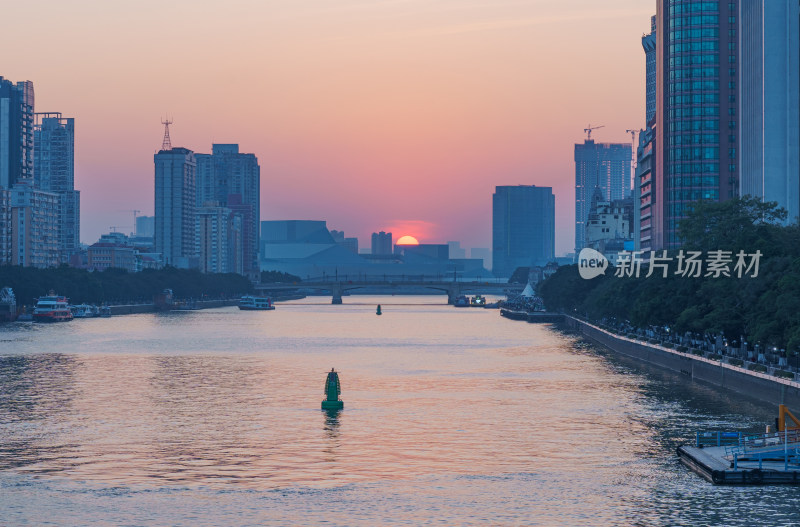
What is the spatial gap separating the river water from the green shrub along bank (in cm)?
607

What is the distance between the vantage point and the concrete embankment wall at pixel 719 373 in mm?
79438

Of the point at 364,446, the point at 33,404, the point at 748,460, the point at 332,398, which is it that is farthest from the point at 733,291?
the point at 33,404

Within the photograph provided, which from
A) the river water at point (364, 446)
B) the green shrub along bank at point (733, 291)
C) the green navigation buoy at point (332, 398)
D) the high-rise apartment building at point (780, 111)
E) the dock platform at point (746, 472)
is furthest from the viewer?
the high-rise apartment building at point (780, 111)

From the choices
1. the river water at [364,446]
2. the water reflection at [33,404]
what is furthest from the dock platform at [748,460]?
the water reflection at [33,404]

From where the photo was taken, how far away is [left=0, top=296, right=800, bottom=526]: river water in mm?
50562

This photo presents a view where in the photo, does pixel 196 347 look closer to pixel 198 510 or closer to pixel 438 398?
pixel 438 398

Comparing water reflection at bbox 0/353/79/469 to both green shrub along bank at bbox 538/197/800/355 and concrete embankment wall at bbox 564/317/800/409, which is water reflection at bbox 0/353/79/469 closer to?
concrete embankment wall at bbox 564/317/800/409

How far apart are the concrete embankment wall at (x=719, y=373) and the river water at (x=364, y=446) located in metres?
1.59

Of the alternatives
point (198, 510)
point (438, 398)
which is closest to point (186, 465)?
point (198, 510)

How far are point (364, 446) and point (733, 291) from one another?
50.6m

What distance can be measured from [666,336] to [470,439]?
74.1 metres

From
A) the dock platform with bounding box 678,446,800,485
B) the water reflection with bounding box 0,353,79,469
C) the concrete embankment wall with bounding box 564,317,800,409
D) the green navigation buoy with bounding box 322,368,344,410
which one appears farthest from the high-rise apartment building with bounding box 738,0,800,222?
the dock platform with bounding box 678,446,800,485

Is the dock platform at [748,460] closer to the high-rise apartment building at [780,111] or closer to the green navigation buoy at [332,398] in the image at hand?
the green navigation buoy at [332,398]

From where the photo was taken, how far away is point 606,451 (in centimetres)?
6500
